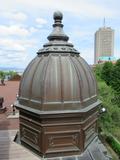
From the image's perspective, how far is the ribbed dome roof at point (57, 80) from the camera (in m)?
5.04

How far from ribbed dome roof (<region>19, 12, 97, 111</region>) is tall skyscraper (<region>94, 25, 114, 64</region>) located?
134636 mm

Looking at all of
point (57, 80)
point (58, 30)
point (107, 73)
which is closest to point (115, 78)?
point (107, 73)

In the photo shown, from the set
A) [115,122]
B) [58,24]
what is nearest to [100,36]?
[115,122]

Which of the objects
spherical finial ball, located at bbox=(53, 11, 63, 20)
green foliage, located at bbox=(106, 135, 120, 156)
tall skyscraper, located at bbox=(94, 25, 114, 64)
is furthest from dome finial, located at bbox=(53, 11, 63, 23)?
tall skyscraper, located at bbox=(94, 25, 114, 64)

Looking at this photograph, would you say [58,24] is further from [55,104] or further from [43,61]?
[55,104]

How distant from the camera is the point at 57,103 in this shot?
16.5ft

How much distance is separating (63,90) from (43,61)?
0.92 metres

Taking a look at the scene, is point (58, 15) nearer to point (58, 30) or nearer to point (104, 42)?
point (58, 30)

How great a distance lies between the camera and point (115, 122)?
763 inches

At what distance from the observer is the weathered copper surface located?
16.5 ft

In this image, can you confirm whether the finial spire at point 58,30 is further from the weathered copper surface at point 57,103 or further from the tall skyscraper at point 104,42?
the tall skyscraper at point 104,42

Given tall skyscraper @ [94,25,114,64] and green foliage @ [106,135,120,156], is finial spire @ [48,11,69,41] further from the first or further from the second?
tall skyscraper @ [94,25,114,64]

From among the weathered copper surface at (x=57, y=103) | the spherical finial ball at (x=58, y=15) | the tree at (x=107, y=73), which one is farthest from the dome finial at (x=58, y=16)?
the tree at (x=107, y=73)

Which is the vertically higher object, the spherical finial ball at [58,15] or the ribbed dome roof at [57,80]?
the spherical finial ball at [58,15]
